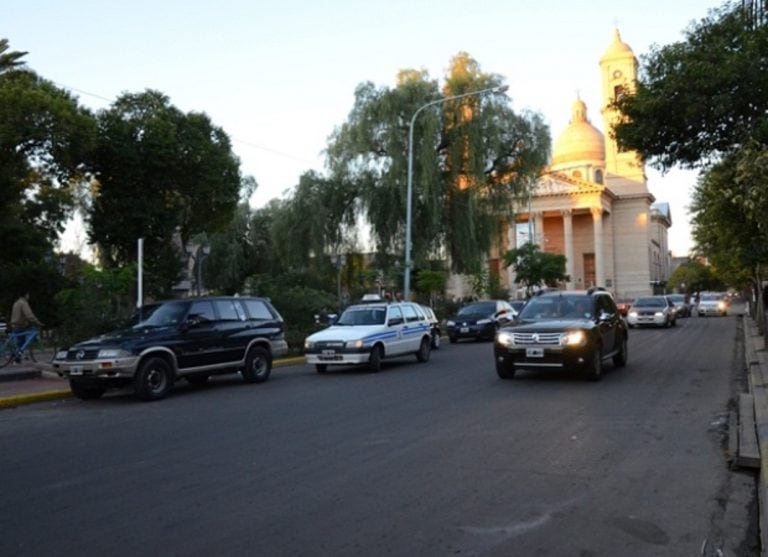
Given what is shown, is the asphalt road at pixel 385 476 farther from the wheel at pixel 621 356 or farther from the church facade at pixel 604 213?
the church facade at pixel 604 213

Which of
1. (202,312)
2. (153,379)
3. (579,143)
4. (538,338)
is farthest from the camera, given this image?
(579,143)

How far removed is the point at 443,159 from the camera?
37.5m

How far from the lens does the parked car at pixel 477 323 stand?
27.9m

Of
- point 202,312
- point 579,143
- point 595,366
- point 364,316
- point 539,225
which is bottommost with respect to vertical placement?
point 595,366

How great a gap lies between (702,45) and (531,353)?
255 inches

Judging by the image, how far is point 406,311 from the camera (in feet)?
62.1

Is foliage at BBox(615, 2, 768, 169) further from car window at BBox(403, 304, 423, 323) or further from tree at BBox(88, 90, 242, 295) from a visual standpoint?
tree at BBox(88, 90, 242, 295)

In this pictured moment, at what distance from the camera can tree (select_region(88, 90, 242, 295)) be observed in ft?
97.2

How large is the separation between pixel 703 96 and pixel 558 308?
4659mm

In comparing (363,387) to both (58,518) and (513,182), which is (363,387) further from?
(513,182)

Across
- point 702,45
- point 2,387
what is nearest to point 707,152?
point 702,45

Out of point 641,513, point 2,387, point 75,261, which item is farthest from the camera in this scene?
point 75,261

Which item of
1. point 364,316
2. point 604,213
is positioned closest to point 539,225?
point 604,213

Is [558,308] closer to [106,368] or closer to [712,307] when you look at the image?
[106,368]
